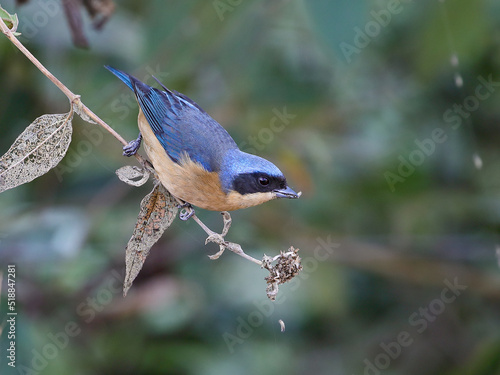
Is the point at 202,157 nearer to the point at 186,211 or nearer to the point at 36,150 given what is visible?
the point at 186,211

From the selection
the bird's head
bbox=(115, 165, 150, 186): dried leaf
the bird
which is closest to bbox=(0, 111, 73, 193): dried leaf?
bbox=(115, 165, 150, 186): dried leaf

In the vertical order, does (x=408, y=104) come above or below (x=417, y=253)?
above

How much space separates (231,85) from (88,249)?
157cm

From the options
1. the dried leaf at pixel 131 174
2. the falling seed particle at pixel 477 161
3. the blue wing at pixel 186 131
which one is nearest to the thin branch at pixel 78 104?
the dried leaf at pixel 131 174

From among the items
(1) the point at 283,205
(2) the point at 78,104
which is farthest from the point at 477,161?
(2) the point at 78,104

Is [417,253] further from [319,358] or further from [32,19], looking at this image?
[32,19]

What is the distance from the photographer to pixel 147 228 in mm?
2389

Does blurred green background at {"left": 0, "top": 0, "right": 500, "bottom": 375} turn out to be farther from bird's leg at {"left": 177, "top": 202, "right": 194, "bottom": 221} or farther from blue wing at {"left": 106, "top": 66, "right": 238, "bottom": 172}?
bird's leg at {"left": 177, "top": 202, "right": 194, "bottom": 221}

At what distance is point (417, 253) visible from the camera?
5.45 meters

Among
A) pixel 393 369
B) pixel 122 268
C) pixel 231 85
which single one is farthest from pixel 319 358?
pixel 231 85

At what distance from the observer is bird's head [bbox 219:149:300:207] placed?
312 cm

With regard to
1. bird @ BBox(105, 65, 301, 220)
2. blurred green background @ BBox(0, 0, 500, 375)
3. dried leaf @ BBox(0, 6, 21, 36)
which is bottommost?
blurred green background @ BBox(0, 0, 500, 375)

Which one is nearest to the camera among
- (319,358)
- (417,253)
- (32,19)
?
(32,19)

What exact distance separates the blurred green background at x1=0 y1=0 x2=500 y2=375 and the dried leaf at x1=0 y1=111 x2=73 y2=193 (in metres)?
1.49
